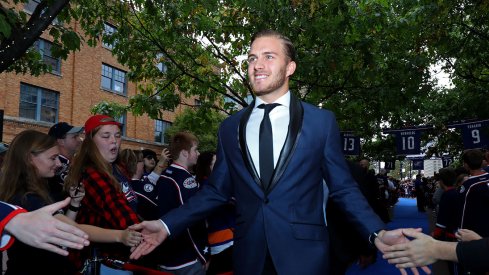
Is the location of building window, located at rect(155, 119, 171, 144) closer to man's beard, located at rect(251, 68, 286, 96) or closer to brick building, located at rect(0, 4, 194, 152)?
brick building, located at rect(0, 4, 194, 152)

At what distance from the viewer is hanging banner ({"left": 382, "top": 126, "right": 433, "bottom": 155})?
1858 centimetres

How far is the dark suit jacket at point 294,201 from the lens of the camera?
2.42 meters

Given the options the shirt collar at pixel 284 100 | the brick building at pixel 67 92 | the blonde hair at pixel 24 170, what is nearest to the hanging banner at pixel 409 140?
the brick building at pixel 67 92

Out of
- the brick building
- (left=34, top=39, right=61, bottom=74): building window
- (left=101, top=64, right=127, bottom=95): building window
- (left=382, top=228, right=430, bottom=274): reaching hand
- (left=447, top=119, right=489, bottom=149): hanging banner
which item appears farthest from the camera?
(left=101, top=64, right=127, bottom=95): building window

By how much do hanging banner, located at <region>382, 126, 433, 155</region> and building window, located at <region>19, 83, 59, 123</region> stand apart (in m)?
17.8

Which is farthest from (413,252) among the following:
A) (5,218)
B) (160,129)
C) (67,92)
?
(160,129)

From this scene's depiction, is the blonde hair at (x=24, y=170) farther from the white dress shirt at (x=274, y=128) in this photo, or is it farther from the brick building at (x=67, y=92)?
the brick building at (x=67, y=92)

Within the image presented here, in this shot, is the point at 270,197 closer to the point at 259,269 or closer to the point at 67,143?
the point at 259,269

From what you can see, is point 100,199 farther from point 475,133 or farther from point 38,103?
point 38,103

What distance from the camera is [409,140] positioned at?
62.4 feet

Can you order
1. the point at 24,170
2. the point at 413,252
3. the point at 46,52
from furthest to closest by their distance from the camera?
→ 1. the point at 46,52
2. the point at 24,170
3. the point at 413,252

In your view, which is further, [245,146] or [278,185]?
[245,146]

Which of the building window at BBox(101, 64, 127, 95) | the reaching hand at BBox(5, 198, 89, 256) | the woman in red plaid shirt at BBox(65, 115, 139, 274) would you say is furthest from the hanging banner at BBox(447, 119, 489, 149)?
the building window at BBox(101, 64, 127, 95)

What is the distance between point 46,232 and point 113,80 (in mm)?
27855
